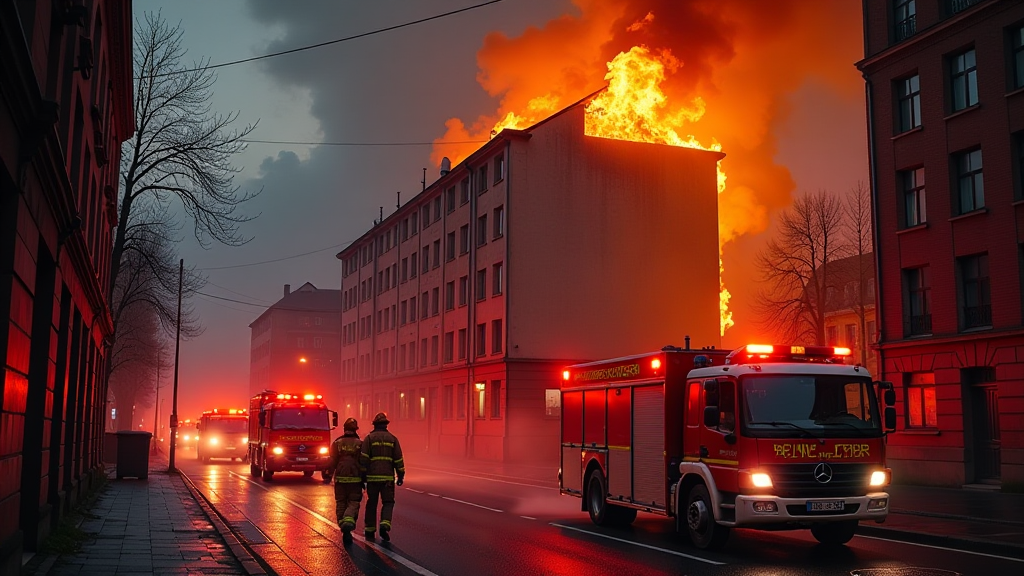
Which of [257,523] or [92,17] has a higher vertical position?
[92,17]

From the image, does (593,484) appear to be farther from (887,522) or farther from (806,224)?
(806,224)

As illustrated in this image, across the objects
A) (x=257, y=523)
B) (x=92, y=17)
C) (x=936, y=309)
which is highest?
(x=92, y=17)

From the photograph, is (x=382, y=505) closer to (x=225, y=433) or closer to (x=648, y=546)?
(x=648, y=546)

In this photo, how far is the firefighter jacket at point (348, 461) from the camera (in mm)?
13523

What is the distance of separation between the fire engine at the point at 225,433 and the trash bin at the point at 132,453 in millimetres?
15257

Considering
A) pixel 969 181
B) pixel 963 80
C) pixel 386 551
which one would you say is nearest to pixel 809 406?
pixel 386 551

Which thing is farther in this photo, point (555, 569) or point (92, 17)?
point (92, 17)

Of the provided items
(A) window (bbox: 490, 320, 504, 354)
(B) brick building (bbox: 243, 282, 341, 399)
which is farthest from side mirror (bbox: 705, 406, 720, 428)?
(B) brick building (bbox: 243, 282, 341, 399)

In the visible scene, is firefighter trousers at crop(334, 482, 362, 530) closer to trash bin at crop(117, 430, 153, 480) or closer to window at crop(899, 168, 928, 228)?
trash bin at crop(117, 430, 153, 480)

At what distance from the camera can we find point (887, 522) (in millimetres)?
15500

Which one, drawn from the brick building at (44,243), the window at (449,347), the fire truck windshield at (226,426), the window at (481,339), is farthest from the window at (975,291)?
the fire truck windshield at (226,426)

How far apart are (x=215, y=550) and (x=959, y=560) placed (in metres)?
9.06

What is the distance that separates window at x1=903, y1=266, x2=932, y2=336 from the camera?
2628 centimetres

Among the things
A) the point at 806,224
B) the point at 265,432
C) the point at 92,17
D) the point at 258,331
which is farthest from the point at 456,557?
the point at 258,331
